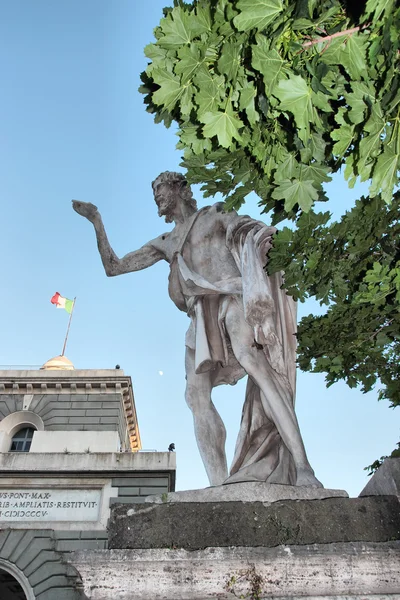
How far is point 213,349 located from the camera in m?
3.73

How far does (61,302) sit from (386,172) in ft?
90.1

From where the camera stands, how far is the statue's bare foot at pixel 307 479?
2.84 metres

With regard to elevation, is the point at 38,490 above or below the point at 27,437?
below

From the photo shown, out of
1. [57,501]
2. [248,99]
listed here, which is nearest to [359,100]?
[248,99]

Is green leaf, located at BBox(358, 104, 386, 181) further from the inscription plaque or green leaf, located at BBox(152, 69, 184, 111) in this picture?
the inscription plaque

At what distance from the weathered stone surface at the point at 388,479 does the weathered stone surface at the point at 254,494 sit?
0.71ft

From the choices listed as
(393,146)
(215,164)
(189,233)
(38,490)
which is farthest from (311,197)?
(38,490)

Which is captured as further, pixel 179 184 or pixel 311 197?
pixel 179 184

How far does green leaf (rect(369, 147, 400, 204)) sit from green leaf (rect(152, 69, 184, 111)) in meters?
0.73

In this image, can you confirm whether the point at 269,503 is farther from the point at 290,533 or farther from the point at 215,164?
the point at 215,164

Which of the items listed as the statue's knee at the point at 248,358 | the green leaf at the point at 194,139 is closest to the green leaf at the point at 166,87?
the green leaf at the point at 194,139

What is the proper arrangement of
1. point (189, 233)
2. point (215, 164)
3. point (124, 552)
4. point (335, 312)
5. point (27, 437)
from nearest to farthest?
point (124, 552) → point (215, 164) → point (335, 312) → point (189, 233) → point (27, 437)

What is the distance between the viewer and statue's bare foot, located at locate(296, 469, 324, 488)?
2.84 meters

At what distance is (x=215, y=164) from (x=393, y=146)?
3.05 feet
